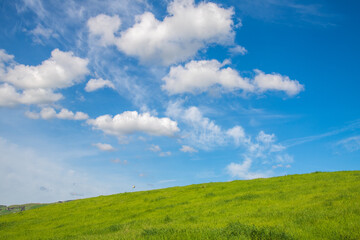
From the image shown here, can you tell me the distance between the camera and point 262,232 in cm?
858

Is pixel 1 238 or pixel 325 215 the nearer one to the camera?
pixel 325 215

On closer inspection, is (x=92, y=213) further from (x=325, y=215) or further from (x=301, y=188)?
(x=325, y=215)

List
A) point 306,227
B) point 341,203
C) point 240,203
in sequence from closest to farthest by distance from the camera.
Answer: point 306,227 → point 341,203 → point 240,203

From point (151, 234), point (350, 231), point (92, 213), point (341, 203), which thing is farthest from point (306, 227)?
point (92, 213)

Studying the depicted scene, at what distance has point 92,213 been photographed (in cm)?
2434

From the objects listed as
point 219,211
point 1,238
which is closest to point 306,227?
point 219,211

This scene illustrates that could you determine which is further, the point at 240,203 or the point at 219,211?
the point at 240,203

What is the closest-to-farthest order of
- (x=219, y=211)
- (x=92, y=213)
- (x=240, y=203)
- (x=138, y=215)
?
(x=219, y=211)
(x=240, y=203)
(x=138, y=215)
(x=92, y=213)

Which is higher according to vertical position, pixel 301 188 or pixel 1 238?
pixel 301 188

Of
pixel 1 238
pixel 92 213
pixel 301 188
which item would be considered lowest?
pixel 1 238

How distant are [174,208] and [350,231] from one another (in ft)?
44.2

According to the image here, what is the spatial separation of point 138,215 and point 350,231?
49.5 feet

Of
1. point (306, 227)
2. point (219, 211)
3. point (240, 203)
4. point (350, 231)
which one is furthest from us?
point (240, 203)

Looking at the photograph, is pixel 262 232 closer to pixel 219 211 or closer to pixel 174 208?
pixel 219 211
